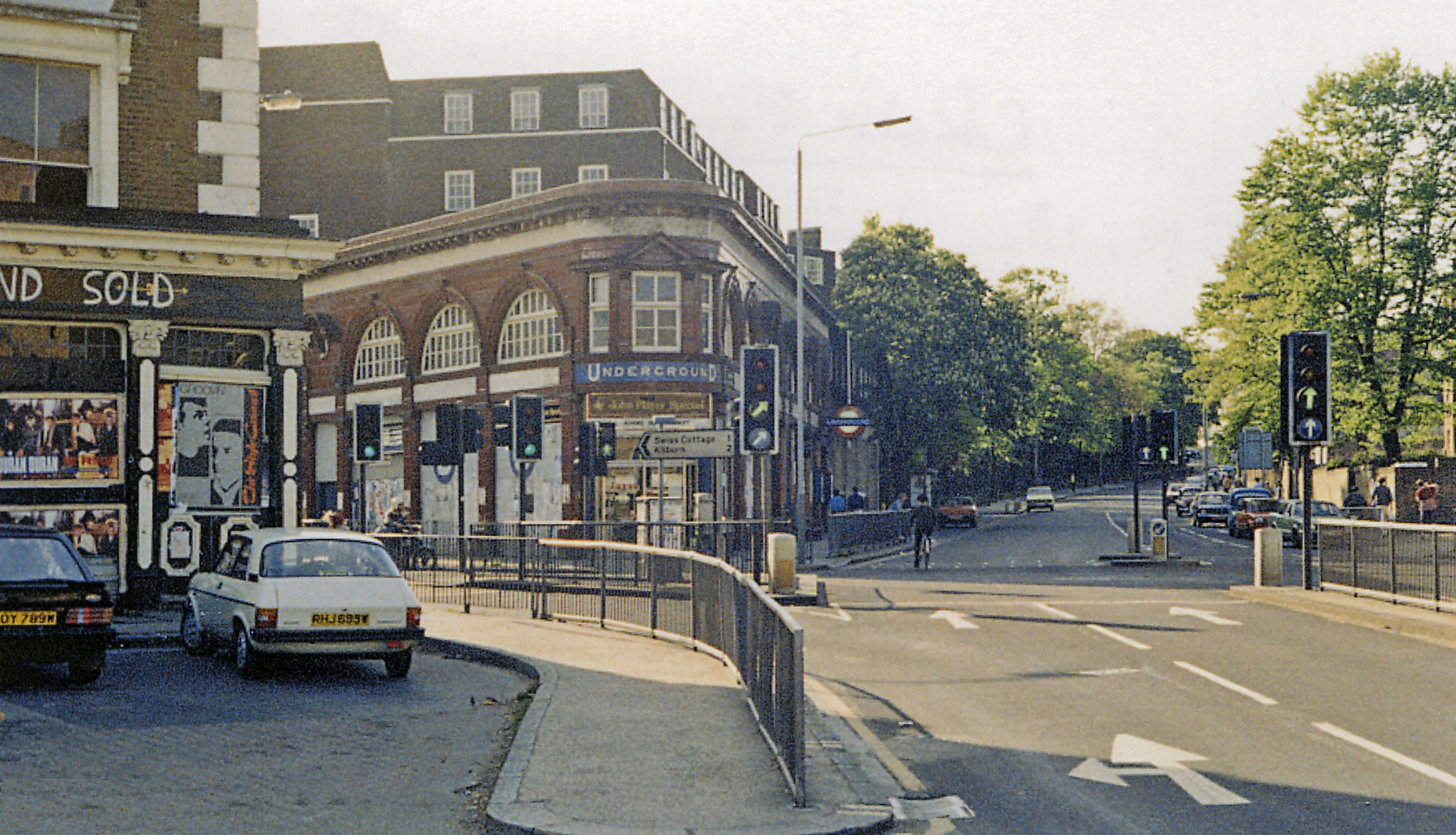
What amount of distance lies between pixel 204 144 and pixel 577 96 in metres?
40.0

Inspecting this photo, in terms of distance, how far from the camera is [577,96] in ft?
196

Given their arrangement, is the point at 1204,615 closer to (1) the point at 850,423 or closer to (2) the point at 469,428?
(2) the point at 469,428

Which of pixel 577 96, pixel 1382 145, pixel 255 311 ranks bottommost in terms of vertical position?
pixel 255 311

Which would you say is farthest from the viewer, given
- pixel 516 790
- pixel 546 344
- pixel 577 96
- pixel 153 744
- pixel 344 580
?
pixel 577 96

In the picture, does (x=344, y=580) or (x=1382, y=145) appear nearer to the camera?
(x=344, y=580)

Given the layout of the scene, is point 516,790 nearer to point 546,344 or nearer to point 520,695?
point 520,695

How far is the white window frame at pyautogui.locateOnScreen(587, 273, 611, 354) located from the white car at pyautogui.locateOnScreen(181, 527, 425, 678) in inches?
1014

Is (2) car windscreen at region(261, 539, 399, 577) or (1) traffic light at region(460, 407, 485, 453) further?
(1) traffic light at region(460, 407, 485, 453)

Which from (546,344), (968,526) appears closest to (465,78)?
(546,344)

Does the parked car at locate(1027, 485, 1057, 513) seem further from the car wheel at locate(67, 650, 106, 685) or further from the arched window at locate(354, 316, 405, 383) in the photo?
the car wheel at locate(67, 650, 106, 685)

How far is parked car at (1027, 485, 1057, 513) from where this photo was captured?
80438 millimetres

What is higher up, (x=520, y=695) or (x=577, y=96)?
(x=577, y=96)

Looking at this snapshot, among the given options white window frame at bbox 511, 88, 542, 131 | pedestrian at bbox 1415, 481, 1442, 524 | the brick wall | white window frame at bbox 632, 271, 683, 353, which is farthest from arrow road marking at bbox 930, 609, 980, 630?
white window frame at bbox 511, 88, 542, 131

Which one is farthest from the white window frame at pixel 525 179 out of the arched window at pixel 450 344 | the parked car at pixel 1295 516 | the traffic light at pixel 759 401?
the traffic light at pixel 759 401
